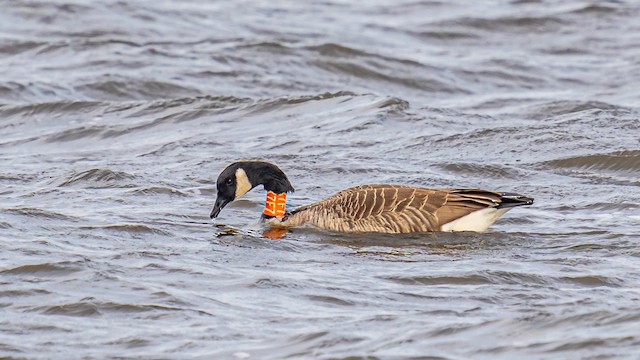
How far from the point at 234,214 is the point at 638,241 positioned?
4.17 metres

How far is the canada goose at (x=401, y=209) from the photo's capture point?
12359 mm

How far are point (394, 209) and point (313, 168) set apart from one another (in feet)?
10.1

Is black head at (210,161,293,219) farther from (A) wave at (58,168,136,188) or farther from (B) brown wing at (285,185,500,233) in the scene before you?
(A) wave at (58,168,136,188)

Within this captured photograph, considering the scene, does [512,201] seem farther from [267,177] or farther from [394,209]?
[267,177]

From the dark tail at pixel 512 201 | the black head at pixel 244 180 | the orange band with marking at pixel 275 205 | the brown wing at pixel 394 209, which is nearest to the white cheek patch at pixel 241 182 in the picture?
the black head at pixel 244 180

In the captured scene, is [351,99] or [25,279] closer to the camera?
[25,279]

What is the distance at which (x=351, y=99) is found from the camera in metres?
19.2

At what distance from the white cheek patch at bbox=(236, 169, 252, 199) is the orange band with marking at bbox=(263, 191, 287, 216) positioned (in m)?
0.25

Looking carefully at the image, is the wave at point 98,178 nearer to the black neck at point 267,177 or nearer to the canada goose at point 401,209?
the black neck at point 267,177

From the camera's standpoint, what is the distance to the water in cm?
951

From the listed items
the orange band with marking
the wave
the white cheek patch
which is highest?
the white cheek patch

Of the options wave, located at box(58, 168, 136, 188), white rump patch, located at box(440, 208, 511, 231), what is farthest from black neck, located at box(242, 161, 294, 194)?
wave, located at box(58, 168, 136, 188)

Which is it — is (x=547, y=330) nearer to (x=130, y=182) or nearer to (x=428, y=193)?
(x=428, y=193)

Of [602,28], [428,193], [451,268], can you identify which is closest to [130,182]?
[428,193]
